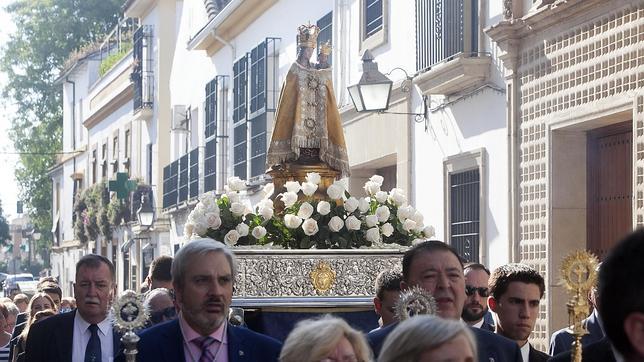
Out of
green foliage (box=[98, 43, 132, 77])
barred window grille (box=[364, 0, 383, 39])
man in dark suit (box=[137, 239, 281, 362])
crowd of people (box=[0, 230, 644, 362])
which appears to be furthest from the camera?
green foliage (box=[98, 43, 132, 77])

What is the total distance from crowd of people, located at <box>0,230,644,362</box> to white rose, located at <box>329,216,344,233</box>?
3.57 feet

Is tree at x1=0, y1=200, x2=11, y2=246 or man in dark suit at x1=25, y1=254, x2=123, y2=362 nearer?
man in dark suit at x1=25, y1=254, x2=123, y2=362

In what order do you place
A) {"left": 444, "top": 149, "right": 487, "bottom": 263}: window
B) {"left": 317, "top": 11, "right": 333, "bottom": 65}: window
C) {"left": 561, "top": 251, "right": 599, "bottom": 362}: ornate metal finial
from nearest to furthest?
{"left": 561, "top": 251, "right": 599, "bottom": 362}: ornate metal finial < {"left": 444, "top": 149, "right": 487, "bottom": 263}: window < {"left": 317, "top": 11, "right": 333, "bottom": 65}: window

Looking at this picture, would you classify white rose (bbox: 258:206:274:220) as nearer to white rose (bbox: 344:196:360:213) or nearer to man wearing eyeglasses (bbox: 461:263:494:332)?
white rose (bbox: 344:196:360:213)

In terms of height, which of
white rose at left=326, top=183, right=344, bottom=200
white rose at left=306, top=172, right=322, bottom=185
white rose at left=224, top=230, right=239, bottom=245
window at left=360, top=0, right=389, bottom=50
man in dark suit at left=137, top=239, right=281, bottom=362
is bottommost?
man in dark suit at left=137, top=239, right=281, bottom=362

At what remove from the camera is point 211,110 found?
2709 cm

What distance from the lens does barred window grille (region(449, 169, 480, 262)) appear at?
1433cm

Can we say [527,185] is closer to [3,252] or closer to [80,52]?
[80,52]

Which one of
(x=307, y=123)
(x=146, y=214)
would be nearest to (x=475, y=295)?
(x=307, y=123)

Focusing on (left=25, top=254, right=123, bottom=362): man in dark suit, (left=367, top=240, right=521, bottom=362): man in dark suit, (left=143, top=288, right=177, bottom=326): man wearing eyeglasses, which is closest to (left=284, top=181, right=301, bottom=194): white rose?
(left=143, top=288, right=177, bottom=326): man wearing eyeglasses

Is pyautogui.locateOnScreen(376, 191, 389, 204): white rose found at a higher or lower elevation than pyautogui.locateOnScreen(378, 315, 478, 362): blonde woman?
higher

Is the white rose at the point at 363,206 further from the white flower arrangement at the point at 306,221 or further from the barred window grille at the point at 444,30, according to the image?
the barred window grille at the point at 444,30

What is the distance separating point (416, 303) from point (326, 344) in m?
1.20

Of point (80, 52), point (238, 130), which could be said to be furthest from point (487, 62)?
point (80, 52)
